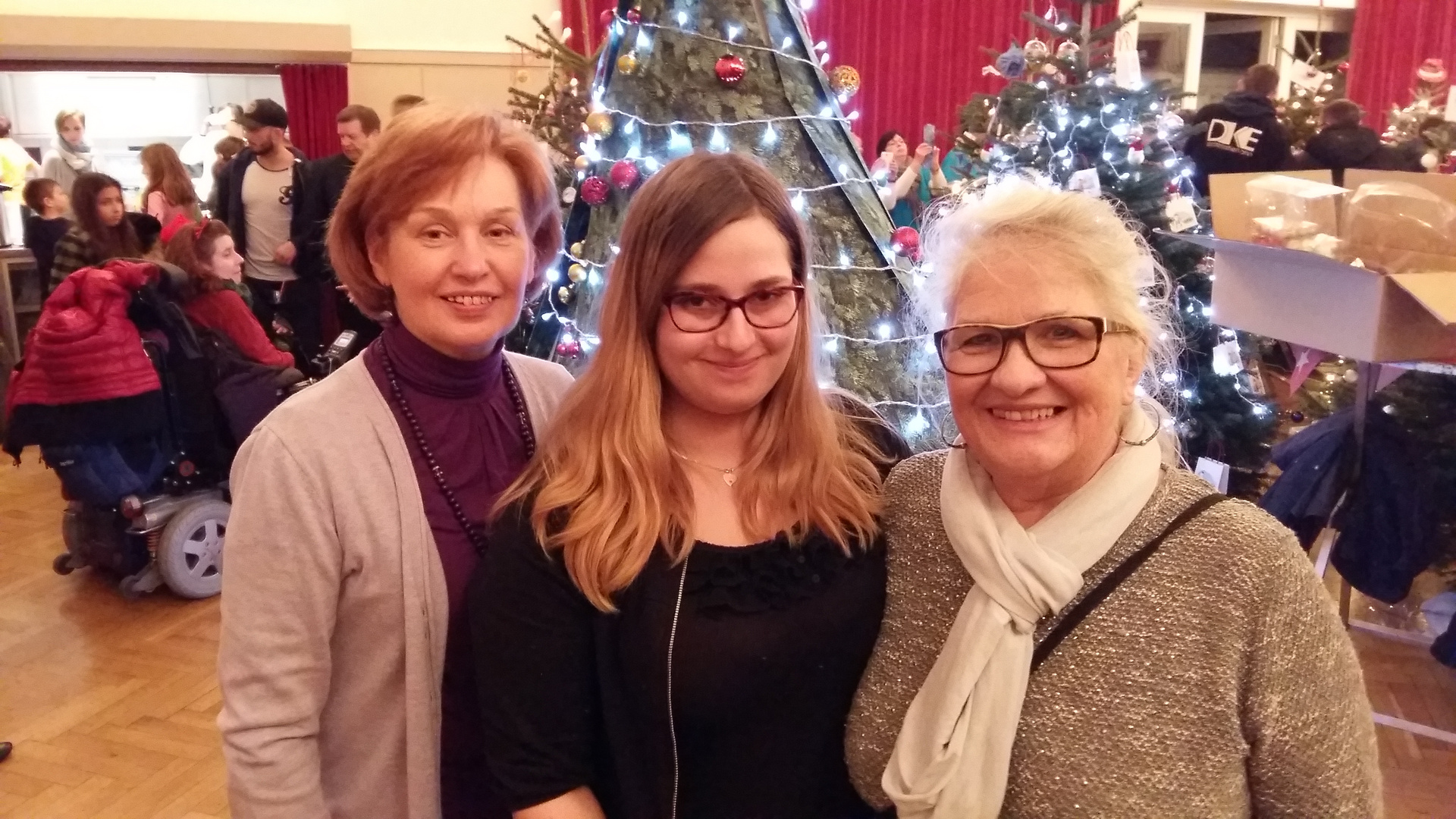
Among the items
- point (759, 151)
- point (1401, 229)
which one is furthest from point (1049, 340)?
point (759, 151)

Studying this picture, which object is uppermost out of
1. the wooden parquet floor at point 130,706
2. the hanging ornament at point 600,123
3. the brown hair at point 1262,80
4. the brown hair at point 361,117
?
the brown hair at point 1262,80

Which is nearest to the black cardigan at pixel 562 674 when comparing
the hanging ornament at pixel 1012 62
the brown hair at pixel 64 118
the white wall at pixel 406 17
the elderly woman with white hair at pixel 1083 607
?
the elderly woman with white hair at pixel 1083 607

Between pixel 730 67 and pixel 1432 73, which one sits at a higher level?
pixel 1432 73

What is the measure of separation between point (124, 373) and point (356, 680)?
111 inches

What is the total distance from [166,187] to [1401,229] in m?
5.57

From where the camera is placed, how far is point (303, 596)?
120 cm

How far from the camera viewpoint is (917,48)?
7855 mm

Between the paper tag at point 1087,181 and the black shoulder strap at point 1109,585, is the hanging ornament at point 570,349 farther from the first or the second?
the black shoulder strap at point 1109,585

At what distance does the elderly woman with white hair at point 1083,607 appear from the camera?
1044 millimetres

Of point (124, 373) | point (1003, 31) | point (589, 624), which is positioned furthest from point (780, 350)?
point (1003, 31)

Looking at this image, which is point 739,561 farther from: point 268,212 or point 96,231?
point 268,212

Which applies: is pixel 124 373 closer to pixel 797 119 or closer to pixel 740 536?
pixel 797 119

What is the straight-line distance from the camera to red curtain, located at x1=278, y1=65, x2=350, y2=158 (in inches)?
277

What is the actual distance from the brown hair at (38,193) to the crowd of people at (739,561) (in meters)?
5.16
